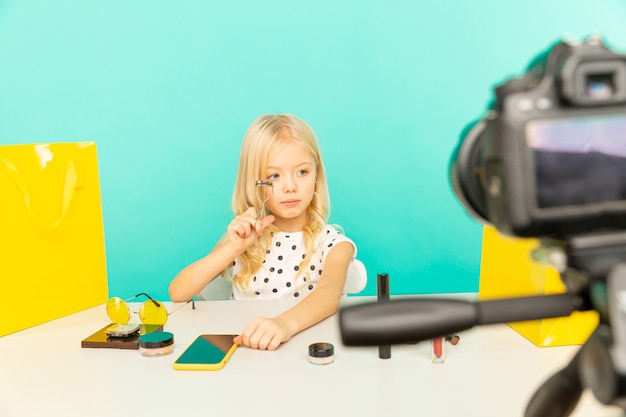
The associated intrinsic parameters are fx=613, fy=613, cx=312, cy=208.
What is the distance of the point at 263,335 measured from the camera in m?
1.01

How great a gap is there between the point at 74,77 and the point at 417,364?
1854mm

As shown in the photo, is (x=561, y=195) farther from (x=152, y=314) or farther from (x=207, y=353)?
(x=152, y=314)

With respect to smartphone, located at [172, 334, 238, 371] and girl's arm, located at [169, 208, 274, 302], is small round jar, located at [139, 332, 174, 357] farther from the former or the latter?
girl's arm, located at [169, 208, 274, 302]

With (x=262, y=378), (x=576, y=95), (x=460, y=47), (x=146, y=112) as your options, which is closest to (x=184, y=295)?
(x=262, y=378)

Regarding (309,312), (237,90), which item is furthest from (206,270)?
(237,90)

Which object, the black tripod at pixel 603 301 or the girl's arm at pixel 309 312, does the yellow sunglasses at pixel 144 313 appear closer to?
the girl's arm at pixel 309 312

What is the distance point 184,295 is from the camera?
1.45m

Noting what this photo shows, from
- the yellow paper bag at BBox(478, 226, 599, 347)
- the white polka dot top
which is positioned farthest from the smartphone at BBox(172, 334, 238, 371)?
the white polka dot top

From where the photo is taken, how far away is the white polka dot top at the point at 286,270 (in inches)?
63.9

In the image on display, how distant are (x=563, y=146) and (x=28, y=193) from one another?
1.05 meters

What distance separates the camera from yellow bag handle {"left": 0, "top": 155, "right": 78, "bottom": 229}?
3.72ft

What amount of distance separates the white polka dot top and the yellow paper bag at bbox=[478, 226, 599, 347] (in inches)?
19.9

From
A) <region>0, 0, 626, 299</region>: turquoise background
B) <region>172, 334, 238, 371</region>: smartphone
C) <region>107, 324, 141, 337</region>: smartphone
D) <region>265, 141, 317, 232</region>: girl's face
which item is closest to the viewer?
<region>172, 334, 238, 371</region>: smartphone

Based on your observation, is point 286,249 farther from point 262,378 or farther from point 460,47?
point 460,47
